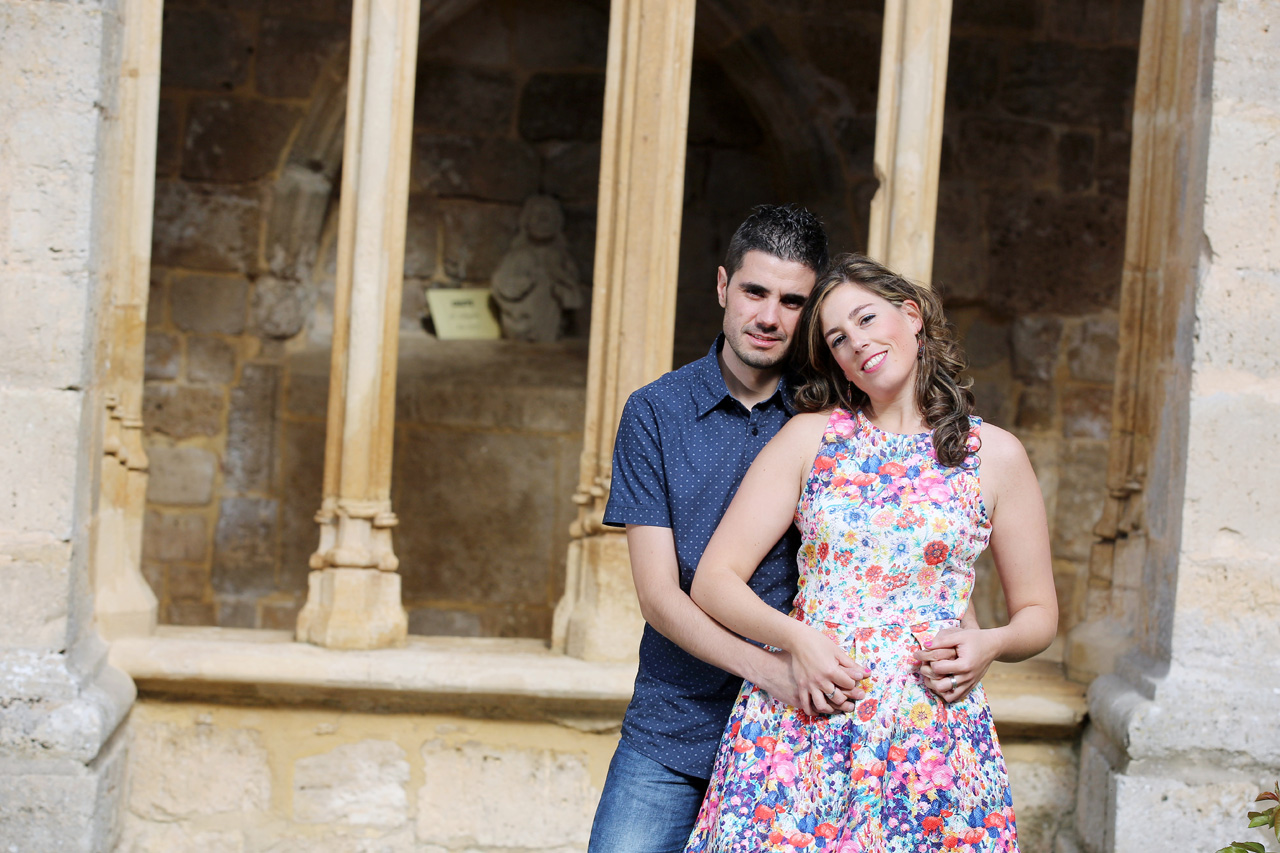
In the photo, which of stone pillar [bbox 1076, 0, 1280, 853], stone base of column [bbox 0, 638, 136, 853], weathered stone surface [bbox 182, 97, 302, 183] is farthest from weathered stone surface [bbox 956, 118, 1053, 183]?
stone base of column [bbox 0, 638, 136, 853]

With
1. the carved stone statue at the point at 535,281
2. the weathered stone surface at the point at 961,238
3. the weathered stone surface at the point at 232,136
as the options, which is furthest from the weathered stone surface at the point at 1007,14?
the weathered stone surface at the point at 232,136

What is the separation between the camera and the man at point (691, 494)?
170cm

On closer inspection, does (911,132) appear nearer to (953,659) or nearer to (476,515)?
(953,659)

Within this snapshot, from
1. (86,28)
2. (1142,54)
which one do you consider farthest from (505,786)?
(1142,54)

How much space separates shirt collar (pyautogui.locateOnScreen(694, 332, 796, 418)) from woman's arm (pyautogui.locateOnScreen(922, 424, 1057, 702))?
0.29m

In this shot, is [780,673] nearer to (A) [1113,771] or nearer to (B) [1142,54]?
(A) [1113,771]

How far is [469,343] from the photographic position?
4793 mm

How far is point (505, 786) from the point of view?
8.70 feet

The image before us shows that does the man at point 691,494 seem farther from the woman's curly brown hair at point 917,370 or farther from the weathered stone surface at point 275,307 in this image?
the weathered stone surface at point 275,307

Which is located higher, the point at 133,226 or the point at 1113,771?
the point at 133,226

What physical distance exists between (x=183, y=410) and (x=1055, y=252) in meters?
3.33

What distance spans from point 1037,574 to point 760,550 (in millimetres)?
365

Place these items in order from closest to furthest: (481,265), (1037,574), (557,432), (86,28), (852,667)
A: (852,667), (1037,574), (86,28), (557,432), (481,265)

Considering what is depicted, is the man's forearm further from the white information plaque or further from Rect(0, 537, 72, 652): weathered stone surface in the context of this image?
the white information plaque
